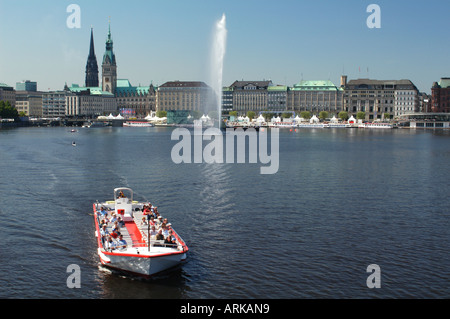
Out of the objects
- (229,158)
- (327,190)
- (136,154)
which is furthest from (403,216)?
(136,154)

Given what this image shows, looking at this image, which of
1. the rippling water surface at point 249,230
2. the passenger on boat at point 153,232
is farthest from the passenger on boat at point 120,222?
the passenger on boat at point 153,232

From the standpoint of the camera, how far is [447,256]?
31.1 metres

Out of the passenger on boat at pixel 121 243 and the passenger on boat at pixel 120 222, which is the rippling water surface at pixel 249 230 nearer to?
the passenger on boat at pixel 121 243

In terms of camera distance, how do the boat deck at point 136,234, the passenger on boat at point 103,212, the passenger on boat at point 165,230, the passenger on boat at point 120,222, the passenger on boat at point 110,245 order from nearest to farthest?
1. the passenger on boat at point 110,245
2. the boat deck at point 136,234
3. the passenger on boat at point 165,230
4. the passenger on boat at point 120,222
5. the passenger on boat at point 103,212

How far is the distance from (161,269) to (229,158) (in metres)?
57.9

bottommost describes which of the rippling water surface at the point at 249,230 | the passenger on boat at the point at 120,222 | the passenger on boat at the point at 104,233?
the rippling water surface at the point at 249,230

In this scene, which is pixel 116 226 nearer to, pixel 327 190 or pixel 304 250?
pixel 304 250

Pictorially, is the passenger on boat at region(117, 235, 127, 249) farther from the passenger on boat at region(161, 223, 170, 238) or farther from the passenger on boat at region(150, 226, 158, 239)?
the passenger on boat at region(161, 223, 170, 238)

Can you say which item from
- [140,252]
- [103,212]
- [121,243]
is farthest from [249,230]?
[140,252]

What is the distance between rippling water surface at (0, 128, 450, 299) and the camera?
87.0ft

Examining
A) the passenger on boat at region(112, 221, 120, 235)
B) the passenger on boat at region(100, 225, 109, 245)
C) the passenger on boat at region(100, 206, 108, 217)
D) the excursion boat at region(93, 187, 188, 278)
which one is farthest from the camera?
the passenger on boat at region(100, 206, 108, 217)

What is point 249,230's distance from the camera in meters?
36.4

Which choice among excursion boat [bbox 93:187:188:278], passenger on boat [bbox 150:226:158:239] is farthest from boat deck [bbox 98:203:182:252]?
passenger on boat [bbox 150:226:158:239]

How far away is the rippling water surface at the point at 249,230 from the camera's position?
2652 centimetres
